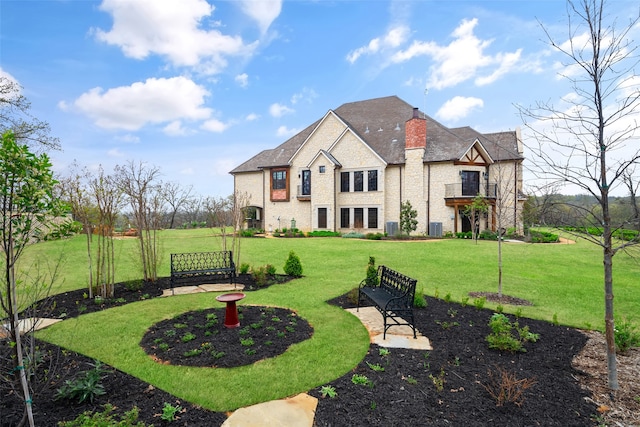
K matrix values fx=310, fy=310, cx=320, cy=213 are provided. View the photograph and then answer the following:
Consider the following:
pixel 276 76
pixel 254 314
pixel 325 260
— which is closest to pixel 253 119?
pixel 276 76

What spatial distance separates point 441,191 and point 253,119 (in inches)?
646

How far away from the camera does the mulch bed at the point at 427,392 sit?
3.46m

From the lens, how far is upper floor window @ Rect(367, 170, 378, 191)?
26681 mm

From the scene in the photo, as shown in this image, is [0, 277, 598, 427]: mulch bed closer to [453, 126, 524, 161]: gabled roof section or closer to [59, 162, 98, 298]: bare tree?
[59, 162, 98, 298]: bare tree

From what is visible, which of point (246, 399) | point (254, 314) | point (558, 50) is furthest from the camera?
point (254, 314)

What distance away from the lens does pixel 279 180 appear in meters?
30.6

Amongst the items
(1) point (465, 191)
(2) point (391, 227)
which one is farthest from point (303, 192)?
(1) point (465, 191)

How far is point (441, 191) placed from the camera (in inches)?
977

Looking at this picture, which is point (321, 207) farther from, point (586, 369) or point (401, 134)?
point (586, 369)

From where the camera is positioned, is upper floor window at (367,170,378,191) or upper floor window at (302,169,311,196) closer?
upper floor window at (367,170,378,191)

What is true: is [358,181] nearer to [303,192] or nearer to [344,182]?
[344,182]

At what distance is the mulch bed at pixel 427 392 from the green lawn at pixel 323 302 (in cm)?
31

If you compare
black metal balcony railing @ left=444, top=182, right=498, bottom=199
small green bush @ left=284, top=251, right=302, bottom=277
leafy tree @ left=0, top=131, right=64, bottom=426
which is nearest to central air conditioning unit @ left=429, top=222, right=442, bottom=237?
black metal balcony railing @ left=444, top=182, right=498, bottom=199

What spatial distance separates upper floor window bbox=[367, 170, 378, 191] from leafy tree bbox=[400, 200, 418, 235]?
327 cm
